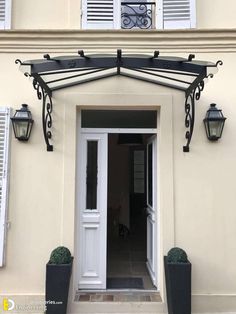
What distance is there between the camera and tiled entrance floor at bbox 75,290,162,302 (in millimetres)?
3662

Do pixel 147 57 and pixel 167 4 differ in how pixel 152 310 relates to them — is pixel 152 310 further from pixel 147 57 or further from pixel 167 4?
pixel 167 4

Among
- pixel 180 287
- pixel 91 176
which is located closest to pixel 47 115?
pixel 91 176

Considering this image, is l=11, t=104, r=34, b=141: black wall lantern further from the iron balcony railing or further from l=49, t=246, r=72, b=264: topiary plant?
the iron balcony railing

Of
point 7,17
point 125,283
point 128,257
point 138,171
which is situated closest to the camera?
point 7,17

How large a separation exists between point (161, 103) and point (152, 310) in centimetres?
255

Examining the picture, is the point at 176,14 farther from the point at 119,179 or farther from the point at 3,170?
the point at 119,179

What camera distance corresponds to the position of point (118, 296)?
147 inches

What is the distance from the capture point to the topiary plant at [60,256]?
11.1 feet

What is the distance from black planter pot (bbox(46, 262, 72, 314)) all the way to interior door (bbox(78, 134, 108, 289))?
1.83 ft

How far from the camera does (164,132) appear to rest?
12.3 ft

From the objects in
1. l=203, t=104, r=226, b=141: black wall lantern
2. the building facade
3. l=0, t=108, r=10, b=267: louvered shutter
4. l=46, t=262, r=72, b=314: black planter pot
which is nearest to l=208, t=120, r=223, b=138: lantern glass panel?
l=203, t=104, r=226, b=141: black wall lantern

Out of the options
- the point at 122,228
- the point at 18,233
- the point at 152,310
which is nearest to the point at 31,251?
the point at 18,233

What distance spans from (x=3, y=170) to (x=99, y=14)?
2.42 metres

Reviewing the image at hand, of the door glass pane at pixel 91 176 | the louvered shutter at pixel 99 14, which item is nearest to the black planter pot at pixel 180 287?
the door glass pane at pixel 91 176
